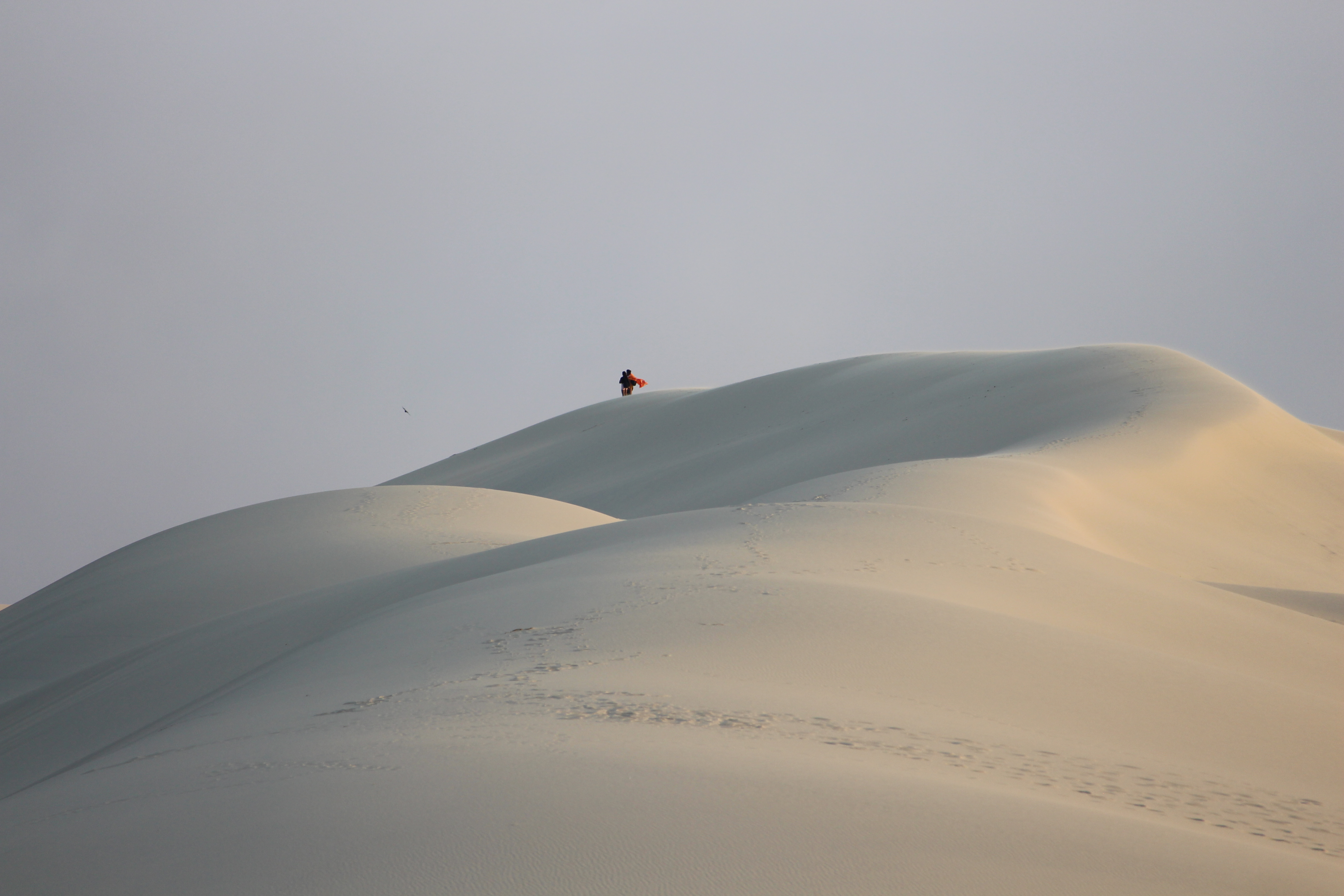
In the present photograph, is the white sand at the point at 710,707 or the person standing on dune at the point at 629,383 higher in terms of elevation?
the person standing on dune at the point at 629,383

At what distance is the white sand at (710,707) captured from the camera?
8.93 feet

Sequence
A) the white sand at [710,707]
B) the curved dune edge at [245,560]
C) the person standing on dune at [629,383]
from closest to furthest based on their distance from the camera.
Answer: the white sand at [710,707] → the curved dune edge at [245,560] → the person standing on dune at [629,383]

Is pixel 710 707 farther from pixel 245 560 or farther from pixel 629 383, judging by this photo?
pixel 629 383

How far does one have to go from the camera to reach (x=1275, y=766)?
401 centimetres

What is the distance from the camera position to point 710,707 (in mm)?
3969

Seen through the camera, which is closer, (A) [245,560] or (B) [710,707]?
(B) [710,707]

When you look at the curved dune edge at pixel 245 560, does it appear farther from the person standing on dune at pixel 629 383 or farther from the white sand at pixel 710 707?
the person standing on dune at pixel 629 383

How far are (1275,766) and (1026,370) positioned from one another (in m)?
16.5

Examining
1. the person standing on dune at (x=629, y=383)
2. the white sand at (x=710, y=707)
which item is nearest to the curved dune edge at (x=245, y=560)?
the white sand at (x=710, y=707)

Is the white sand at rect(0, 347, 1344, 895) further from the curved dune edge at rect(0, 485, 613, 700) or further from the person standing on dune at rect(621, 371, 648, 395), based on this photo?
the person standing on dune at rect(621, 371, 648, 395)

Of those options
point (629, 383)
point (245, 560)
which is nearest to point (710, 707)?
point (245, 560)

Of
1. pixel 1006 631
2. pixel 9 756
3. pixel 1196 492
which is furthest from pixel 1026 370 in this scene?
pixel 9 756

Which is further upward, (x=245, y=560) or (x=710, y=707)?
(x=245, y=560)

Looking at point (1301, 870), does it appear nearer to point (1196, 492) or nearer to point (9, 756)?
point (9, 756)
